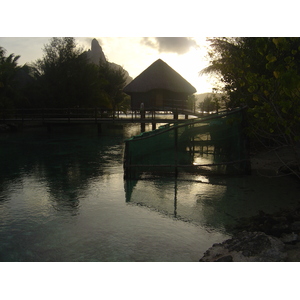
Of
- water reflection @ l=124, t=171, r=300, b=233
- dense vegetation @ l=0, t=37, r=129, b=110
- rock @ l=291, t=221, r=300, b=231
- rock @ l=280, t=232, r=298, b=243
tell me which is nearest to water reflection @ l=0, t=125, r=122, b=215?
water reflection @ l=124, t=171, r=300, b=233

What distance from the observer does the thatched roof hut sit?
32562 millimetres

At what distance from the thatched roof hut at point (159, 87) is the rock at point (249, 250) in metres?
27.6

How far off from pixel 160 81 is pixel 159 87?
2.74 ft

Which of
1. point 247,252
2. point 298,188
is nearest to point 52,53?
point 298,188

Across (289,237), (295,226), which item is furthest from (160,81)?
(289,237)

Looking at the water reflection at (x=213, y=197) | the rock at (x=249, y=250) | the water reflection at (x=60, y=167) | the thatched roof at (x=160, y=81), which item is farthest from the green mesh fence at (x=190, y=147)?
the thatched roof at (x=160, y=81)

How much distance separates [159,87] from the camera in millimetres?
32125

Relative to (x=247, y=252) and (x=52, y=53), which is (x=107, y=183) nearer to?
(x=247, y=252)

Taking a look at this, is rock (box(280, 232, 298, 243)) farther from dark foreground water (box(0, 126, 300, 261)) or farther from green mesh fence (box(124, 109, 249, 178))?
green mesh fence (box(124, 109, 249, 178))

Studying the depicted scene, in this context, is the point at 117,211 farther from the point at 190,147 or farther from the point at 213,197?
the point at 190,147

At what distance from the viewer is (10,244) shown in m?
5.36

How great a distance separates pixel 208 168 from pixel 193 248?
594 centimetres

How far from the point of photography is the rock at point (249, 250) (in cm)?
443

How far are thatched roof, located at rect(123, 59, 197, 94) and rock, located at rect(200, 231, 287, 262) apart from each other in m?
28.3
